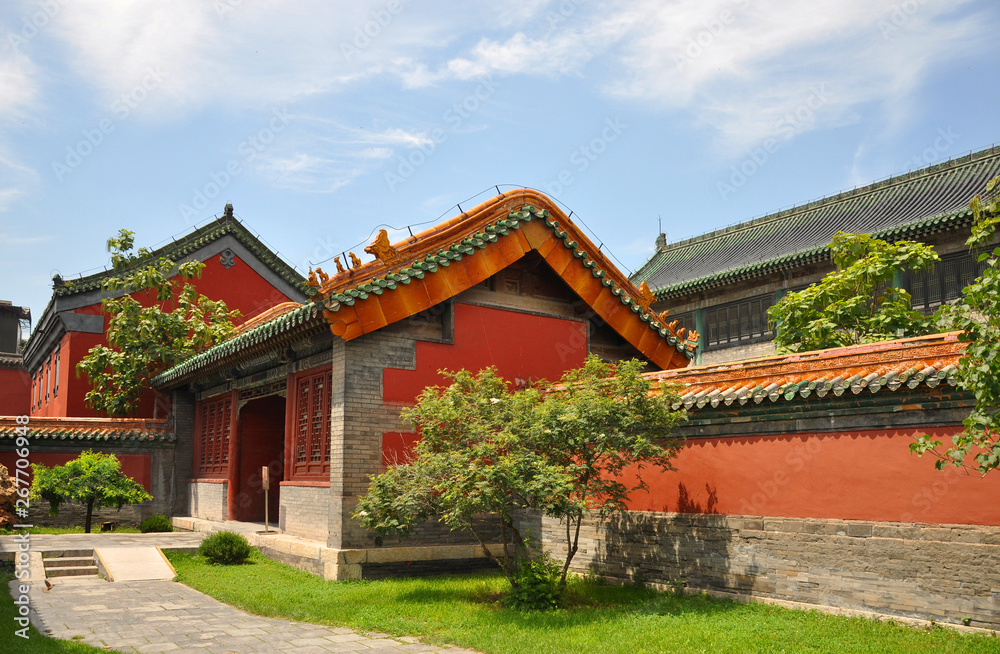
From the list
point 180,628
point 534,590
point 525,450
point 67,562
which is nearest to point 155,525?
point 67,562

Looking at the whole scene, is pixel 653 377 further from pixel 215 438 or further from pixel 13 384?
pixel 13 384

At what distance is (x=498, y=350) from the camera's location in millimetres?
12648

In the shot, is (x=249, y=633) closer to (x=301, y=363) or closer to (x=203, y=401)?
(x=301, y=363)

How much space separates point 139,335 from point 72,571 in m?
8.84

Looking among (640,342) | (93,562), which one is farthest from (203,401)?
(640,342)

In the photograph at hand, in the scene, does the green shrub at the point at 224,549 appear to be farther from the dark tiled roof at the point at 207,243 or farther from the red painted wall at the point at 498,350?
the dark tiled roof at the point at 207,243

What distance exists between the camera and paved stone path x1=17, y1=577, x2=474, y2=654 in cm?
733

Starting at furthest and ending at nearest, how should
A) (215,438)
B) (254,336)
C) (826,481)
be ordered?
(215,438), (254,336), (826,481)

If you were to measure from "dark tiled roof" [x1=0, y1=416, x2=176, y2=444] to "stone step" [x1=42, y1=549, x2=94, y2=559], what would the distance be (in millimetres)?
5342

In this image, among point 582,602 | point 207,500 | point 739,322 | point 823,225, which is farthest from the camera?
point 823,225

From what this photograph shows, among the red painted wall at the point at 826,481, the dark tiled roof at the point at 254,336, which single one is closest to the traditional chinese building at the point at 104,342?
the dark tiled roof at the point at 254,336

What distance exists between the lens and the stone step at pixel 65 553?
12227 mm

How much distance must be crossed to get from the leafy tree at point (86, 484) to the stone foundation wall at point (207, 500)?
1609mm

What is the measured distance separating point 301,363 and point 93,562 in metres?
4.20
